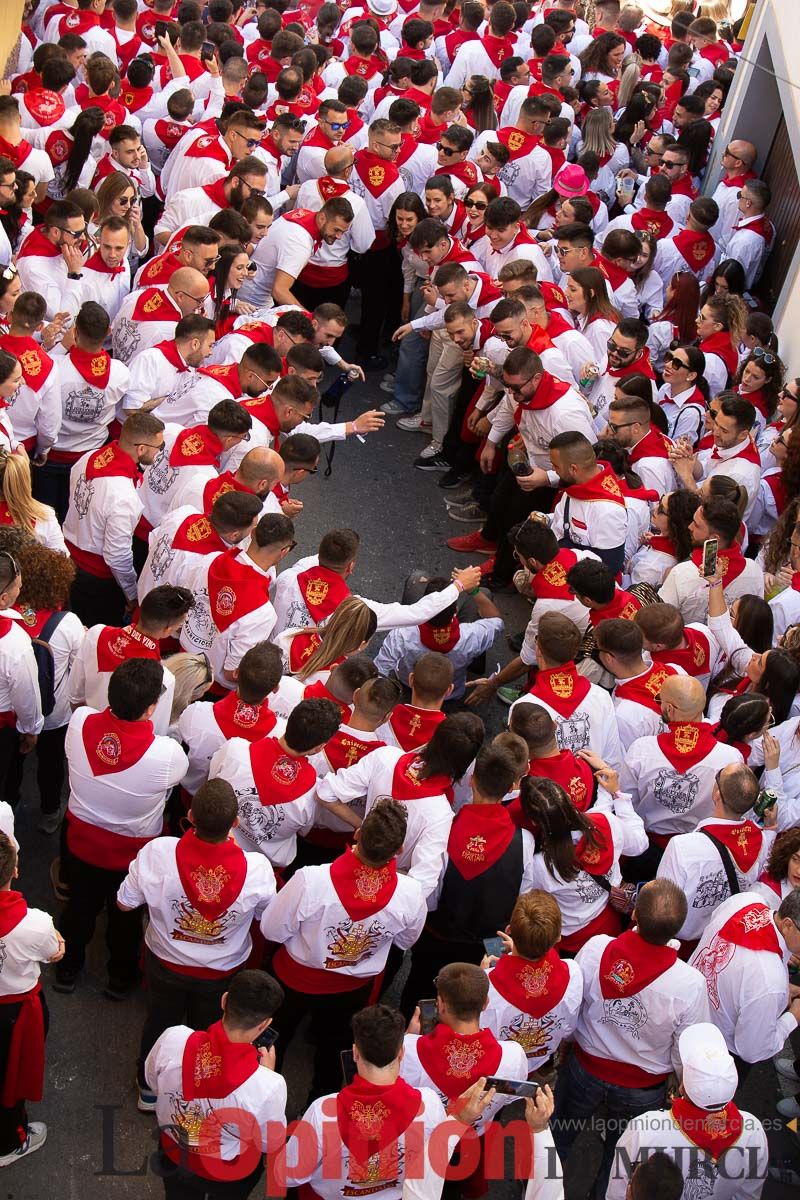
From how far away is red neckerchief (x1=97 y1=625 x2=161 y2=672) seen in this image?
5.49m

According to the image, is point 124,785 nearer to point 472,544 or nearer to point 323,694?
point 323,694

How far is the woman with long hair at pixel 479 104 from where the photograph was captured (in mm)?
11211

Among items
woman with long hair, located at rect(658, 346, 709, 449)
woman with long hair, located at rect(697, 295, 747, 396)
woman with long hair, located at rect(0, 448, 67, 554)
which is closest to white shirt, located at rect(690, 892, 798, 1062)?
woman with long hair, located at rect(0, 448, 67, 554)

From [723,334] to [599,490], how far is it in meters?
2.59

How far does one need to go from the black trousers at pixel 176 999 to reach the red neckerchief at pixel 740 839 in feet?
6.54

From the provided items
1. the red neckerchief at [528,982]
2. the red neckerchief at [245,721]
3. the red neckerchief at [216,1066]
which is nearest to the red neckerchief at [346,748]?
the red neckerchief at [245,721]

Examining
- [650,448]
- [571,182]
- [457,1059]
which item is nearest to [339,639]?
[457,1059]

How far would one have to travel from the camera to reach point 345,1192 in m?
4.20

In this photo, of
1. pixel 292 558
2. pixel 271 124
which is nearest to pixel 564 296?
pixel 292 558

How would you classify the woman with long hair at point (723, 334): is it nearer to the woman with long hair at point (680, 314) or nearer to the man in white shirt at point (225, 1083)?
the woman with long hair at point (680, 314)

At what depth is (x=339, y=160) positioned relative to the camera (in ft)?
30.7

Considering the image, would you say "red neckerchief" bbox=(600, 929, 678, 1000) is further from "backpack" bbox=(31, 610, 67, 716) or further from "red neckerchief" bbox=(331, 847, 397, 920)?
"backpack" bbox=(31, 610, 67, 716)

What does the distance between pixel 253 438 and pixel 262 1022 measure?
12.5ft

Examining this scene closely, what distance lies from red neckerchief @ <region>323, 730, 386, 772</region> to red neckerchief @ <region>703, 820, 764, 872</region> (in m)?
1.39
